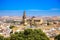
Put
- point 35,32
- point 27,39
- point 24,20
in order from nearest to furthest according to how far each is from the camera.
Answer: point 27,39 → point 35,32 → point 24,20

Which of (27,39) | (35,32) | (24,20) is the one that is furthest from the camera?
(24,20)

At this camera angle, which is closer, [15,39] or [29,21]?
[15,39]

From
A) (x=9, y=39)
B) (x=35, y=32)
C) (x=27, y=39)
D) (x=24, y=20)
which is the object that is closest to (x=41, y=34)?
(x=35, y=32)

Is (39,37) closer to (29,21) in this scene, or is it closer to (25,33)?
(25,33)

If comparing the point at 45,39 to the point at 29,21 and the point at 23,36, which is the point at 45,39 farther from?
the point at 29,21

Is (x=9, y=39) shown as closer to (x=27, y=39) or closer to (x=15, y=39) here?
(x=15, y=39)

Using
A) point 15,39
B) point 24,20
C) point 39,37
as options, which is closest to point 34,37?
point 39,37

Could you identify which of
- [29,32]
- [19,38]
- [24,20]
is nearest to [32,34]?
[29,32]

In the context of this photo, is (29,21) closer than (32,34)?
No
